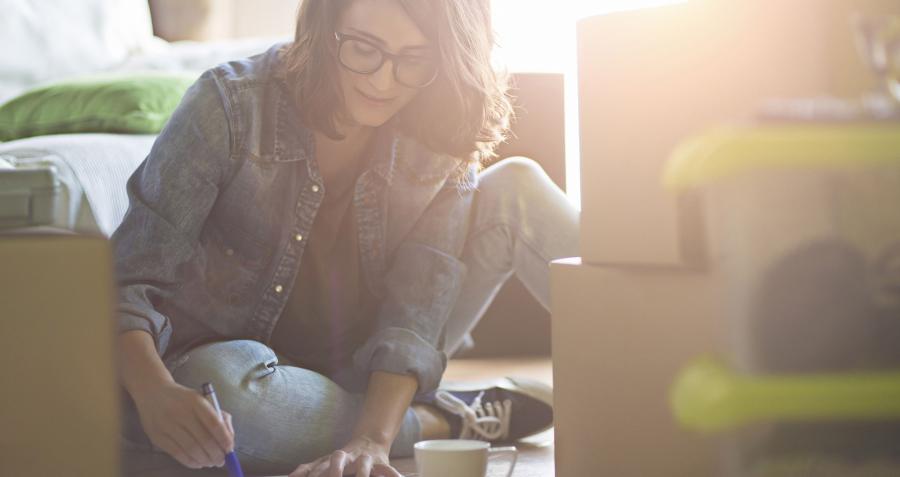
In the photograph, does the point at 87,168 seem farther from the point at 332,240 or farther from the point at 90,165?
the point at 332,240

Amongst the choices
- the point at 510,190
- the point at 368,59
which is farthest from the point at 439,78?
the point at 510,190

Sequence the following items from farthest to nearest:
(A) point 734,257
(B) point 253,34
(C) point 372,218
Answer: (B) point 253,34
(C) point 372,218
(A) point 734,257

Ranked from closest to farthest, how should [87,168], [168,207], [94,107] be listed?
[168,207] < [87,168] < [94,107]

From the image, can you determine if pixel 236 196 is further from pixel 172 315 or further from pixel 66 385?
pixel 66 385

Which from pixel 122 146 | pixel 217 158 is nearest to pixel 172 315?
pixel 217 158

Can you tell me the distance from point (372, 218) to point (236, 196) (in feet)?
0.59

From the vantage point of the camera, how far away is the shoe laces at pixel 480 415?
1.40 meters

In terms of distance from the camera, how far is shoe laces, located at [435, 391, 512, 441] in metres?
1.40

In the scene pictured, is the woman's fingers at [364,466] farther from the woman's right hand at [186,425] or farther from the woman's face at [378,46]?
the woman's face at [378,46]

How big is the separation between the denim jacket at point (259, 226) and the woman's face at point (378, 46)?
83 mm

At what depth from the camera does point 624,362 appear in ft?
2.95

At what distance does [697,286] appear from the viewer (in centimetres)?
84

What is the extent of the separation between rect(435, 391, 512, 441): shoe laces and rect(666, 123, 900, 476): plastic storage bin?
86 cm

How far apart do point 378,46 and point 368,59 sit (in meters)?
0.02
